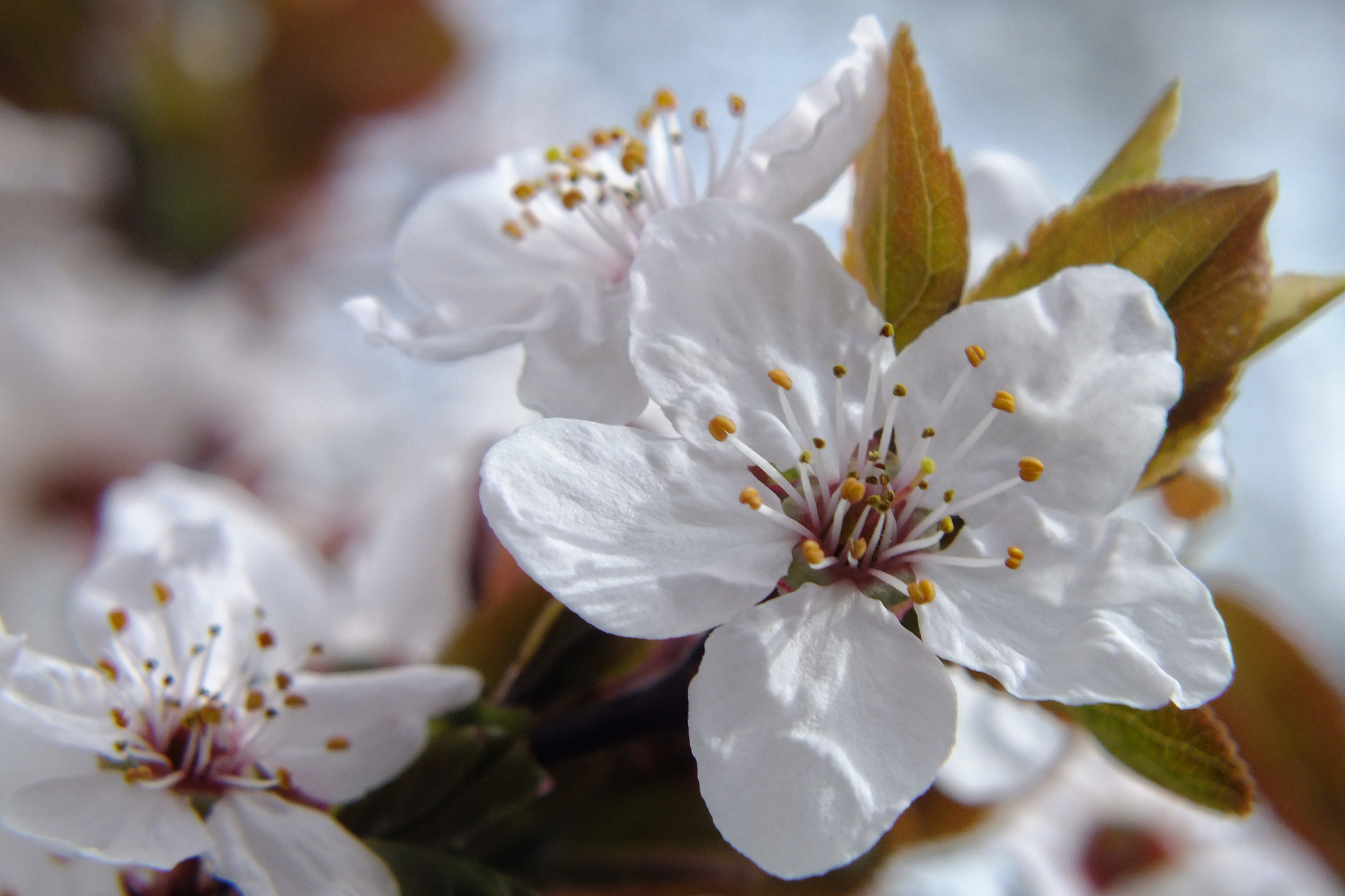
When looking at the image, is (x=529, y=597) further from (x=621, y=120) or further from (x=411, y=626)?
(x=621, y=120)

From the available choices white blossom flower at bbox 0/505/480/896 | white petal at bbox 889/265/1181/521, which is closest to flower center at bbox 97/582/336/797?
white blossom flower at bbox 0/505/480/896

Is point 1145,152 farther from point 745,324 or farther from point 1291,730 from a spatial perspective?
point 1291,730

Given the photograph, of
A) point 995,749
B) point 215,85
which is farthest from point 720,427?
point 215,85

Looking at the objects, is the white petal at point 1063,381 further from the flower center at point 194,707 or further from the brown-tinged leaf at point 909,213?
the flower center at point 194,707

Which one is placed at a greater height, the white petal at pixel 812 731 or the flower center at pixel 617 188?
the flower center at pixel 617 188

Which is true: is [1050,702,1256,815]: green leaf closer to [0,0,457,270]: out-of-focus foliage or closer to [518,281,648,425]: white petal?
[518,281,648,425]: white petal

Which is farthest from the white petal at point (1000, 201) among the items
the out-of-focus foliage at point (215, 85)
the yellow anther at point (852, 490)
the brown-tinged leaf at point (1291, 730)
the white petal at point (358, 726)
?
the out-of-focus foliage at point (215, 85)
